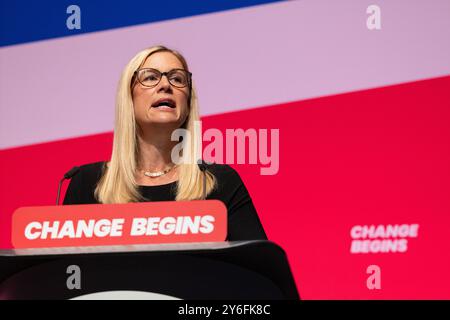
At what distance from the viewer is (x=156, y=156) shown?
251cm

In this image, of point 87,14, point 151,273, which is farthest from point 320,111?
point 151,273

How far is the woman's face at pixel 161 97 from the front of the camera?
7.93ft

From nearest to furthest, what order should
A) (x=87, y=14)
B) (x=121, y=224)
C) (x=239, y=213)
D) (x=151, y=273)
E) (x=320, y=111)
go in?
(x=151, y=273), (x=121, y=224), (x=239, y=213), (x=320, y=111), (x=87, y=14)

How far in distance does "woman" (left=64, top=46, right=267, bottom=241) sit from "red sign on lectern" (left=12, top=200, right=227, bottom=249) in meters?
0.60

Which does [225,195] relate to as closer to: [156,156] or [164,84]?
[156,156]

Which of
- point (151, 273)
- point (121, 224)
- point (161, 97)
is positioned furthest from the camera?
point (161, 97)

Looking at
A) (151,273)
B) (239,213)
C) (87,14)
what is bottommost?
(151,273)

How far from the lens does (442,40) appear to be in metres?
3.05

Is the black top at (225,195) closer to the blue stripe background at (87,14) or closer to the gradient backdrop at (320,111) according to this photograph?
the gradient backdrop at (320,111)

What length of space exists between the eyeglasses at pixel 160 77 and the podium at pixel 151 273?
103 cm

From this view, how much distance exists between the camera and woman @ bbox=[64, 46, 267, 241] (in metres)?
2.33

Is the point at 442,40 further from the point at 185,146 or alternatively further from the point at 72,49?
the point at 72,49

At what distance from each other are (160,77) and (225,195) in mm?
481
